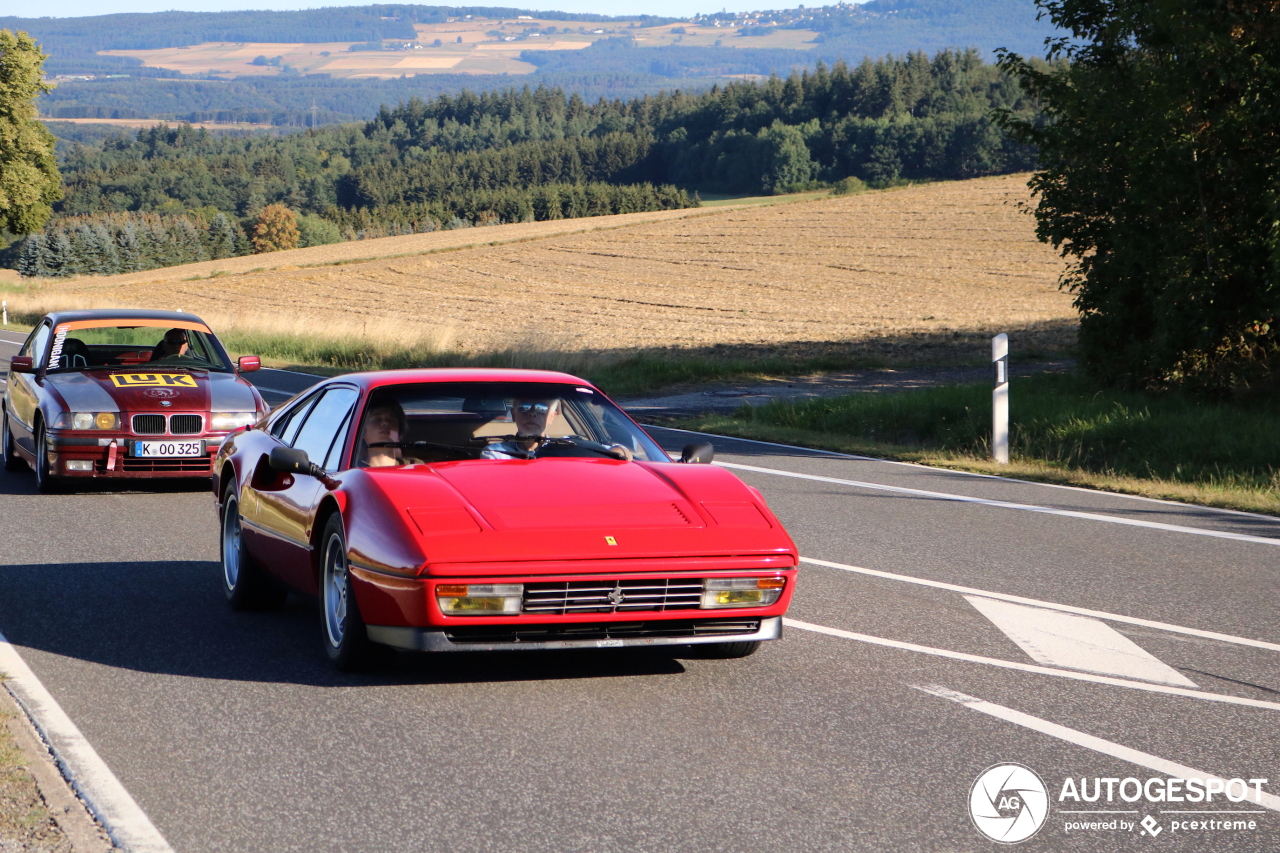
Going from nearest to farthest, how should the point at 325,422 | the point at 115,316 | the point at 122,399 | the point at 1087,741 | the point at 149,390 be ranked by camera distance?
the point at 1087,741
the point at 325,422
the point at 122,399
the point at 149,390
the point at 115,316

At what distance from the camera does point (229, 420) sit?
470 inches

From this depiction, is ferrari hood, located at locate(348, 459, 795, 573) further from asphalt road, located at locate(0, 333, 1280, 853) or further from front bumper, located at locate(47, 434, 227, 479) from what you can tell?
front bumper, located at locate(47, 434, 227, 479)

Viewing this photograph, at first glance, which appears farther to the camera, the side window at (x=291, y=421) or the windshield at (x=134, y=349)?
the windshield at (x=134, y=349)

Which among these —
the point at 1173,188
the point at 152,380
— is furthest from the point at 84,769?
the point at 1173,188

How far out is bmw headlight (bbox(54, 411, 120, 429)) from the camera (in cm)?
1166

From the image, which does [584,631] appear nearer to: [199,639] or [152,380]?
[199,639]

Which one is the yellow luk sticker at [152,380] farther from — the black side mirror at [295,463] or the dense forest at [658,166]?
the dense forest at [658,166]

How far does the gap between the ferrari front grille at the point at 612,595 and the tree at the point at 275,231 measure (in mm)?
148740

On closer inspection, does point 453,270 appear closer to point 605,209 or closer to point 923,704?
point 923,704

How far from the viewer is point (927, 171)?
123312 millimetres

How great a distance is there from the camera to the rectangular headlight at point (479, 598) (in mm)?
5500

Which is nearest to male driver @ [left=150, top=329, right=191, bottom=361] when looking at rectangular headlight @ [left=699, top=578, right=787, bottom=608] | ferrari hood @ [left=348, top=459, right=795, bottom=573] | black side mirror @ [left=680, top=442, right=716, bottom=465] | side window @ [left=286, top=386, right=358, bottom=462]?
side window @ [left=286, top=386, right=358, bottom=462]

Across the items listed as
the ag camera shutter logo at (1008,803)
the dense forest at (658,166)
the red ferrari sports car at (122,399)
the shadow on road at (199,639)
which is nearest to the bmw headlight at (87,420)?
the red ferrari sports car at (122,399)

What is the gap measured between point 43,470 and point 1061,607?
8.36 meters
